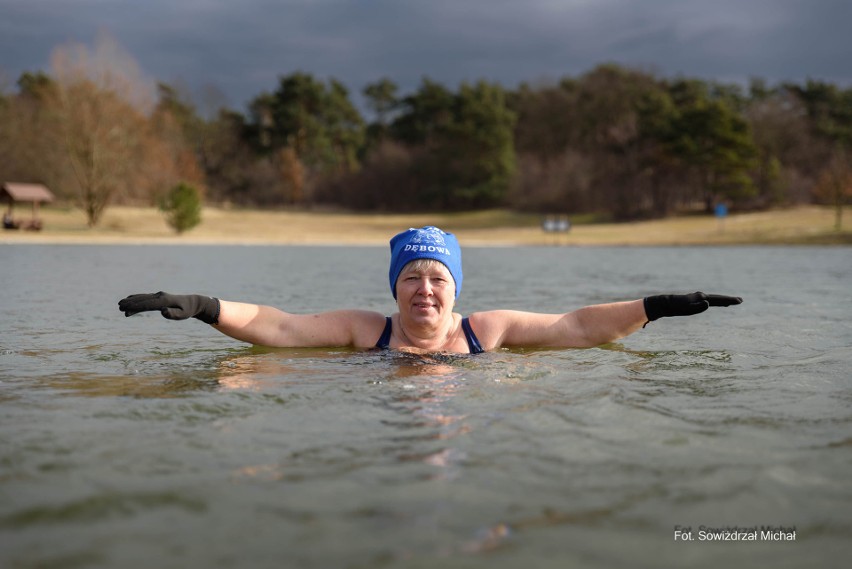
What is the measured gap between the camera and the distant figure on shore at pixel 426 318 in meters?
4.98

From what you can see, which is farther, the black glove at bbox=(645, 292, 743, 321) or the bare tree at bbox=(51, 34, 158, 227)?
the bare tree at bbox=(51, 34, 158, 227)

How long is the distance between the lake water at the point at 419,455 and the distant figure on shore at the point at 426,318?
18cm

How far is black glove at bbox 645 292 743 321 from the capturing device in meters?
4.91

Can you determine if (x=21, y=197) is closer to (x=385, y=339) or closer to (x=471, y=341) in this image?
(x=385, y=339)

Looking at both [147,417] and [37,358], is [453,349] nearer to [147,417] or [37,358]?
[147,417]

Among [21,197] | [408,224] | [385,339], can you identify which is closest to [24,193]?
[21,197]

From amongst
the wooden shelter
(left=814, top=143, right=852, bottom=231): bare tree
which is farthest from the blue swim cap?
the wooden shelter

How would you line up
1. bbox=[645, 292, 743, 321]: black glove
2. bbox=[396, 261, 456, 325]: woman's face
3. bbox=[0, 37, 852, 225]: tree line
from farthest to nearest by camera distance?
1. bbox=[0, 37, 852, 225]: tree line
2. bbox=[396, 261, 456, 325]: woman's face
3. bbox=[645, 292, 743, 321]: black glove

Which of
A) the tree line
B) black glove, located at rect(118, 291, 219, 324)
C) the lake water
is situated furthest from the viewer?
the tree line

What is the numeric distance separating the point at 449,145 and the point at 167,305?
178ft

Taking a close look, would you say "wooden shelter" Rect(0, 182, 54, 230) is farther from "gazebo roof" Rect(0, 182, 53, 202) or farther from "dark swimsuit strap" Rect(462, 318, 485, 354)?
"dark swimsuit strap" Rect(462, 318, 485, 354)

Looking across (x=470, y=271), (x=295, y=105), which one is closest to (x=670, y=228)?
(x=470, y=271)

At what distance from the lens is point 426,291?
498 cm

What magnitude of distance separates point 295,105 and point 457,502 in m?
60.6
